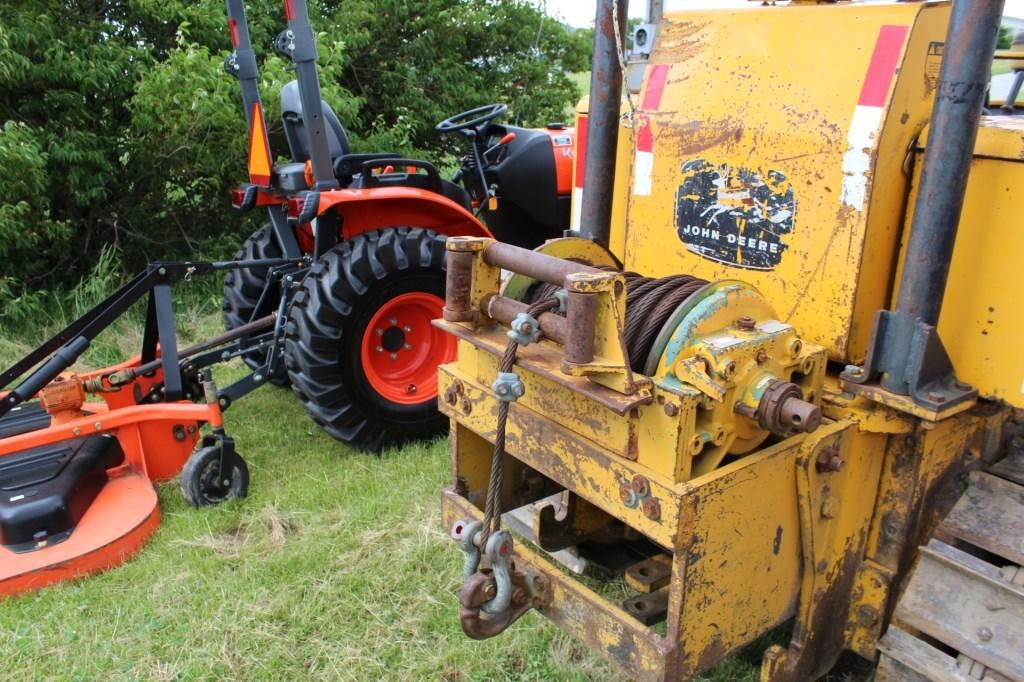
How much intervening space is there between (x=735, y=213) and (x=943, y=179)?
68cm

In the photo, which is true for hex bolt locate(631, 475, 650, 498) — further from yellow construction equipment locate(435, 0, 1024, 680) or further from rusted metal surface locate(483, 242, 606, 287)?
rusted metal surface locate(483, 242, 606, 287)

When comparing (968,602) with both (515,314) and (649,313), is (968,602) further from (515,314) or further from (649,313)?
(515,314)

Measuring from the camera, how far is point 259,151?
453 cm

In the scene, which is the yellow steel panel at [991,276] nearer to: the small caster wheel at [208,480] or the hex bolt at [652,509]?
the hex bolt at [652,509]

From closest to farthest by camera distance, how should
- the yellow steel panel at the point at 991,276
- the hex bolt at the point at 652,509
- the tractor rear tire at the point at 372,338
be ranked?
the hex bolt at the point at 652,509 < the yellow steel panel at the point at 991,276 < the tractor rear tire at the point at 372,338

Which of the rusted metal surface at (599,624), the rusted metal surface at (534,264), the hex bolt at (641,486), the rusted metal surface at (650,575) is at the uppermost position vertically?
the rusted metal surface at (534,264)

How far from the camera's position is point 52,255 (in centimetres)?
652

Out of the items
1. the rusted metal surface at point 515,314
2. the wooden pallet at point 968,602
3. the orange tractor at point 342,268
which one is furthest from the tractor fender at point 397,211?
the wooden pallet at point 968,602

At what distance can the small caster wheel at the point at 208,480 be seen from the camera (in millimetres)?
3707

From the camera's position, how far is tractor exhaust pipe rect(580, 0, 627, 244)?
2756 mm

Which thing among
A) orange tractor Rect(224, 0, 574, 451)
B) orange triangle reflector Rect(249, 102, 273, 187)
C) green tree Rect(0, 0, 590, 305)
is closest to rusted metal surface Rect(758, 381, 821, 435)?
orange tractor Rect(224, 0, 574, 451)

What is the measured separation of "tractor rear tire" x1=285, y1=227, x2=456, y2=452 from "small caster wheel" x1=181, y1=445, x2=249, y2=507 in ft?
1.59

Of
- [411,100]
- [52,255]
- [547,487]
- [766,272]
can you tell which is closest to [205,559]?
[547,487]

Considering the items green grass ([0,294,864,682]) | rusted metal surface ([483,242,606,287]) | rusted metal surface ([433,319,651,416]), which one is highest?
Result: rusted metal surface ([483,242,606,287])
